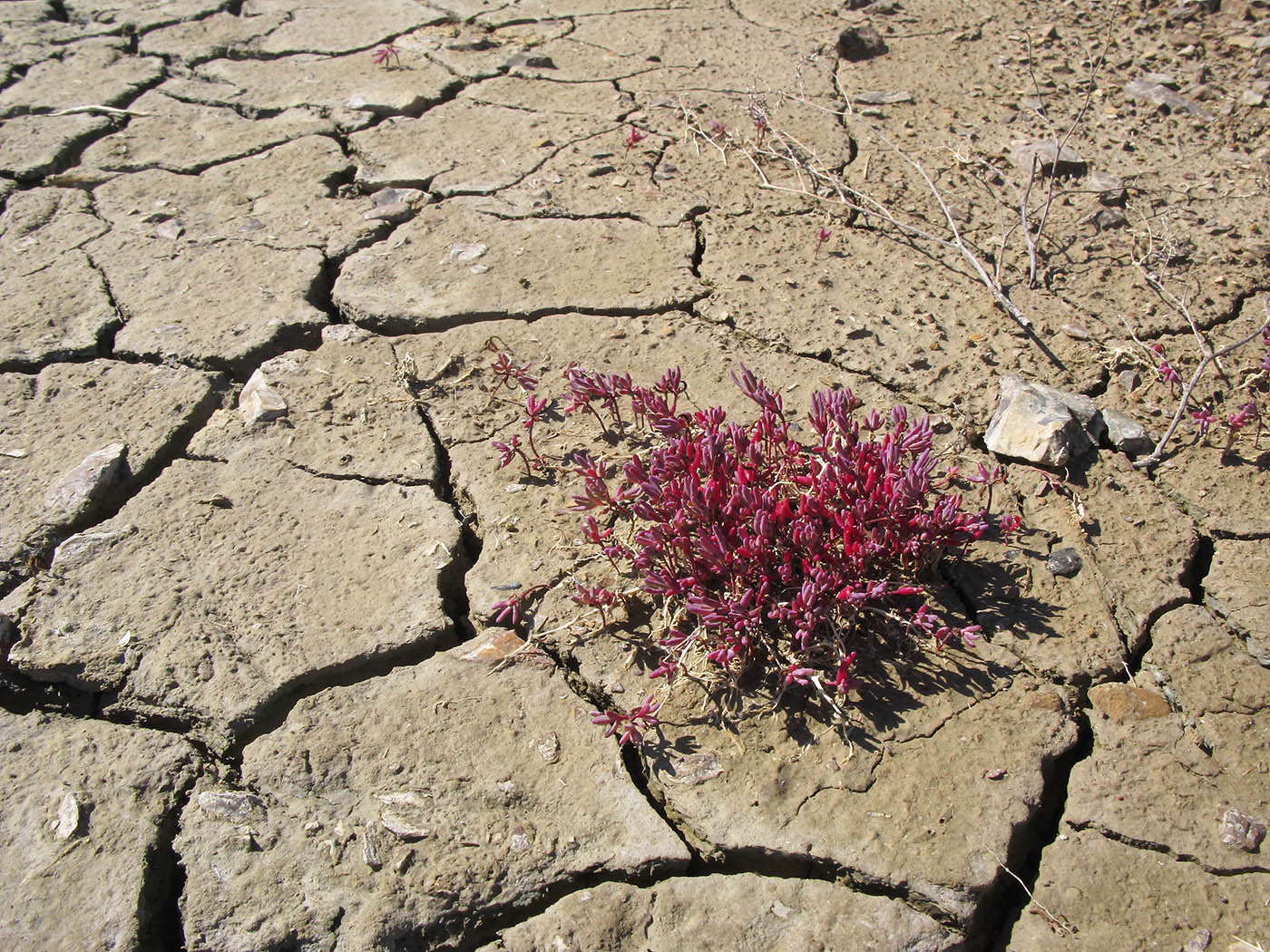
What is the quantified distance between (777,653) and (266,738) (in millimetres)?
1262

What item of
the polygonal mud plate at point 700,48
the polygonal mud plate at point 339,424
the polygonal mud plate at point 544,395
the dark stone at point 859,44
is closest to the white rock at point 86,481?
the polygonal mud plate at point 339,424

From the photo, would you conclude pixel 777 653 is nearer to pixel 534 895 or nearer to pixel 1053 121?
pixel 534 895

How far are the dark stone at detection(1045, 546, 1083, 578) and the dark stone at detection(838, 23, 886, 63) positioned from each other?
3398 millimetres

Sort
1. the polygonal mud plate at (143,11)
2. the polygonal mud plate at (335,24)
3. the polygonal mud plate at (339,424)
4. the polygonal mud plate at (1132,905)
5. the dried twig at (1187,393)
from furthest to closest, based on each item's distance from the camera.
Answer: the polygonal mud plate at (143,11) < the polygonal mud plate at (335,24) < the polygonal mud plate at (339,424) < the dried twig at (1187,393) < the polygonal mud plate at (1132,905)

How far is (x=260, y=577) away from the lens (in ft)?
9.07

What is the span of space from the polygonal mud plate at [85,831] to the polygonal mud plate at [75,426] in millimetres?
687

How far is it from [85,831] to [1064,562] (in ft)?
8.17

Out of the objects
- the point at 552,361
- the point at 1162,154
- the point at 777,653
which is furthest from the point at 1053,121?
→ the point at 777,653

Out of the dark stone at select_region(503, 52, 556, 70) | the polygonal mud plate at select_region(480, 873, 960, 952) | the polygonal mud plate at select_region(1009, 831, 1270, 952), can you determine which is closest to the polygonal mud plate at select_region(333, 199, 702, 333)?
the dark stone at select_region(503, 52, 556, 70)

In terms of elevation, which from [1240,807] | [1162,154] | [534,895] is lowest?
[534,895]

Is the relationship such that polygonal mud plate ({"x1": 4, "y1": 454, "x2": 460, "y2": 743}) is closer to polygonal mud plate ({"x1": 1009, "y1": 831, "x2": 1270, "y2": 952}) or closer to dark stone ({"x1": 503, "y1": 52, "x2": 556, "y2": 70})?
polygonal mud plate ({"x1": 1009, "y1": 831, "x2": 1270, "y2": 952})

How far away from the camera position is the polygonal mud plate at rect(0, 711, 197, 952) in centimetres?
209

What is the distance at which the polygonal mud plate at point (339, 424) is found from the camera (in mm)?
3105

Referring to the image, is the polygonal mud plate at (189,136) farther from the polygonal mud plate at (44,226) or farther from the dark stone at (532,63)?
the dark stone at (532,63)
